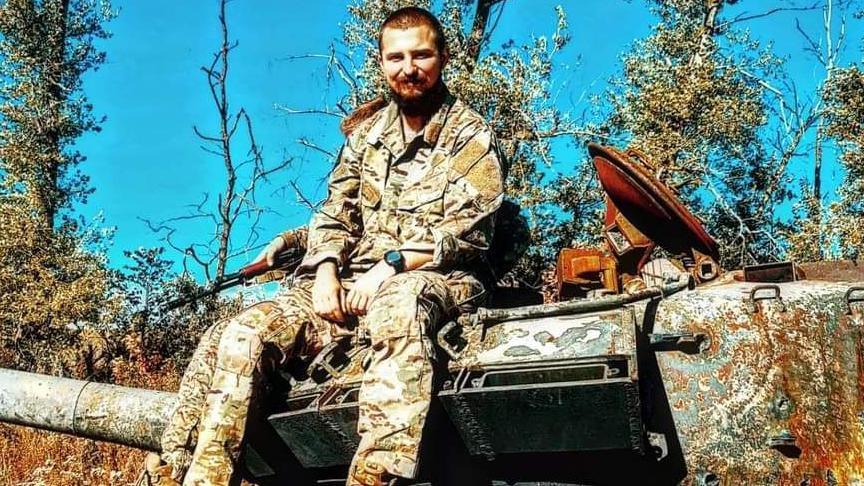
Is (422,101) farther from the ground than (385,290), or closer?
farther from the ground

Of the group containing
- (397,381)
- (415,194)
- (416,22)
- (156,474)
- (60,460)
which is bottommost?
(60,460)

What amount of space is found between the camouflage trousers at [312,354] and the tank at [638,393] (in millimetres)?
145

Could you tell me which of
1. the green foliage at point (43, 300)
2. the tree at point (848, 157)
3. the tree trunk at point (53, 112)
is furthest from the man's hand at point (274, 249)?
the tree trunk at point (53, 112)

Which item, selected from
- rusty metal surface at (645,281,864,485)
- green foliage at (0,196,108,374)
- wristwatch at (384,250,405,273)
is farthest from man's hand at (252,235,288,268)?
green foliage at (0,196,108,374)

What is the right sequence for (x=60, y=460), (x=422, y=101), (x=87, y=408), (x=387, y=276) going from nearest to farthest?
(x=387, y=276)
(x=422, y=101)
(x=87, y=408)
(x=60, y=460)

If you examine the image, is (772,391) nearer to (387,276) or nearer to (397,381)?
(397,381)

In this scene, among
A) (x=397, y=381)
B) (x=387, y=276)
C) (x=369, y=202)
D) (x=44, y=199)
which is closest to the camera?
(x=397, y=381)

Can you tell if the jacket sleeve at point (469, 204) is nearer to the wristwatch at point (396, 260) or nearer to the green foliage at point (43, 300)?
the wristwatch at point (396, 260)

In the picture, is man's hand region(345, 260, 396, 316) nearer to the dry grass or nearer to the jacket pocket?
the jacket pocket

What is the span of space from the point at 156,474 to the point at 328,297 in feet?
3.86

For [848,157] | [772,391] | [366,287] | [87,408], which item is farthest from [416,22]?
[848,157]

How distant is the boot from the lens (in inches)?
193

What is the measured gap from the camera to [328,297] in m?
5.23

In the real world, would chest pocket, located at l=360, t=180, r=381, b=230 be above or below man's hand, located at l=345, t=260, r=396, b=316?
above
